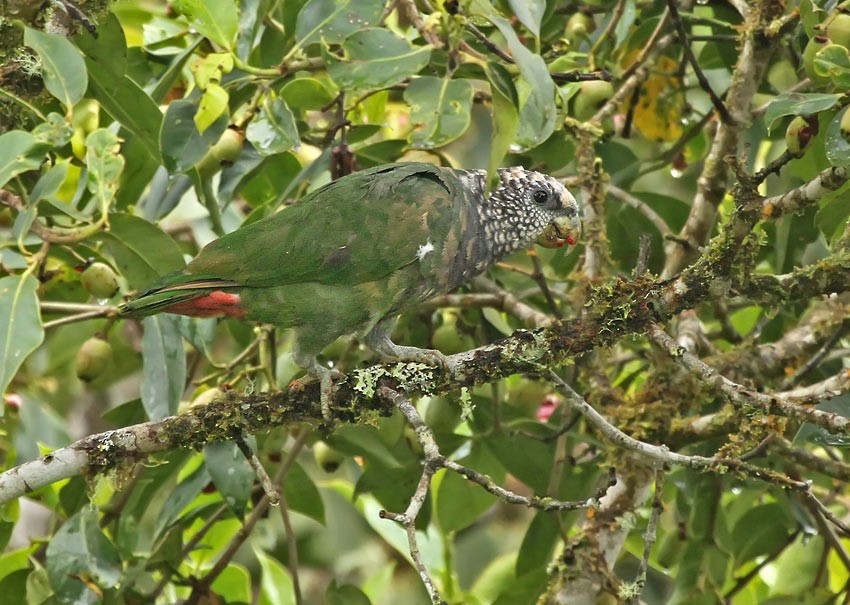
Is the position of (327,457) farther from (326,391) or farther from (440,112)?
(440,112)

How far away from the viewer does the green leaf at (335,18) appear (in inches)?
114

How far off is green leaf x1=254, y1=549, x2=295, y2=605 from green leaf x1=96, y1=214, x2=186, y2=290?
4.19 feet

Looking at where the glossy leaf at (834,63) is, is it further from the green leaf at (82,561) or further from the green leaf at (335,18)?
the green leaf at (82,561)

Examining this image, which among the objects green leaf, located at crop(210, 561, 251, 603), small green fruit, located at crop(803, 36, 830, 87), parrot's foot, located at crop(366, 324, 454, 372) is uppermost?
small green fruit, located at crop(803, 36, 830, 87)

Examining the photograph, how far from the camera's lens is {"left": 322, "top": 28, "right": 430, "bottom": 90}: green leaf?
280cm

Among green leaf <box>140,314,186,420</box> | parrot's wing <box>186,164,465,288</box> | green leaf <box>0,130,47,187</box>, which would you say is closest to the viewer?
green leaf <box>0,130,47,187</box>

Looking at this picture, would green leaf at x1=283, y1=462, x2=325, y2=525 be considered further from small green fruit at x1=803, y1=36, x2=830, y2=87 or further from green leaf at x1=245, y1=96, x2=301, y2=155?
small green fruit at x1=803, y1=36, x2=830, y2=87

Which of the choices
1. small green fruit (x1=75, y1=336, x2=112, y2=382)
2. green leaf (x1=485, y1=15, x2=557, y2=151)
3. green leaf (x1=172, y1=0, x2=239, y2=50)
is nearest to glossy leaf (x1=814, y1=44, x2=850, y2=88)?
green leaf (x1=485, y1=15, x2=557, y2=151)

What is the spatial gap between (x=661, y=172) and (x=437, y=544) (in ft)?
6.82

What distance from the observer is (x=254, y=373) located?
333cm

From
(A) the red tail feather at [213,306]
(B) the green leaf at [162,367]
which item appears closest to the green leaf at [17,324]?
(A) the red tail feather at [213,306]

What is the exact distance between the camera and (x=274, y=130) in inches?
119

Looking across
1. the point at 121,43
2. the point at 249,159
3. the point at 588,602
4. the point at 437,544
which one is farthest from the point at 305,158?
the point at 588,602

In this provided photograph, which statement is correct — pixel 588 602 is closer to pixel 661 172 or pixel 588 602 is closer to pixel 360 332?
pixel 360 332
